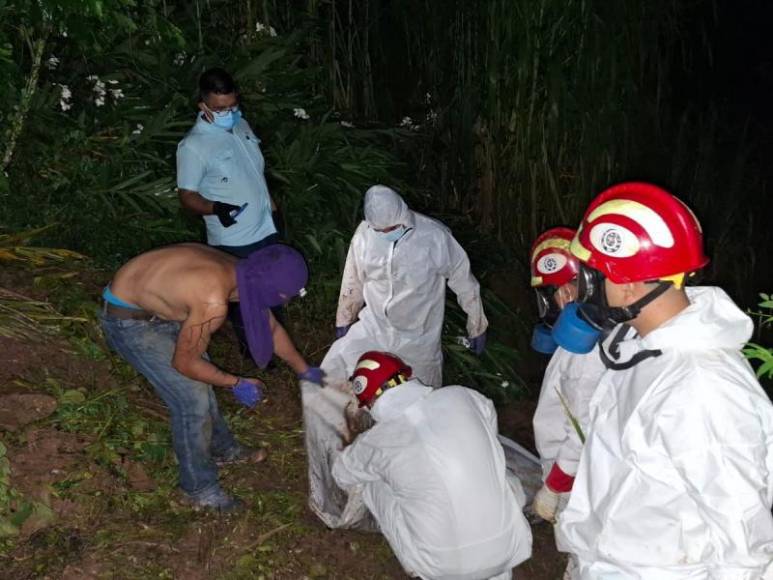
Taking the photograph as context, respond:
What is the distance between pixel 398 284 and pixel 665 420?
2324 millimetres

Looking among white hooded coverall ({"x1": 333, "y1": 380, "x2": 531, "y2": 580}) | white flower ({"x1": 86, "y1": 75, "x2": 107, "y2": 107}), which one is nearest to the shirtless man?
white hooded coverall ({"x1": 333, "y1": 380, "x2": 531, "y2": 580})

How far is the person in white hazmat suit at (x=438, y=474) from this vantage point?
9.66 feet

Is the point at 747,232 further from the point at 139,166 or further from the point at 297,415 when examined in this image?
the point at 139,166

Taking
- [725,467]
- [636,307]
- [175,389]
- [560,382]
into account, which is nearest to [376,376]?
[560,382]

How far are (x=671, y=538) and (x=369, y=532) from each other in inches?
83.0

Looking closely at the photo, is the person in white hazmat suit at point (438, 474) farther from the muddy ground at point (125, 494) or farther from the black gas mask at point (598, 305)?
the black gas mask at point (598, 305)

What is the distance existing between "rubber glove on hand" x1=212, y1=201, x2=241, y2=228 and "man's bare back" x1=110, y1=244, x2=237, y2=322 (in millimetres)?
895

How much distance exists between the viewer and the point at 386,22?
7.02 m

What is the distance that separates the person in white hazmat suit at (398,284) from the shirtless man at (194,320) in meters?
0.65

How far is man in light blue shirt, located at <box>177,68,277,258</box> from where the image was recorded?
13.7ft

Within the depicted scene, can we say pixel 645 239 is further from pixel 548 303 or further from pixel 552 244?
pixel 548 303

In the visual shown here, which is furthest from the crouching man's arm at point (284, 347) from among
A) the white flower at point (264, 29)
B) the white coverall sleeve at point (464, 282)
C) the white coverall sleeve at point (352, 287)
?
the white flower at point (264, 29)

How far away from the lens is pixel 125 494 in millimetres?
3764

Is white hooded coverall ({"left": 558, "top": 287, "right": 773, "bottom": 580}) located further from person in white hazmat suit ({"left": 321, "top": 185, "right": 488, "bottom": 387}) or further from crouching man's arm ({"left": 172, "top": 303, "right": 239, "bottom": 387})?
person in white hazmat suit ({"left": 321, "top": 185, "right": 488, "bottom": 387})
